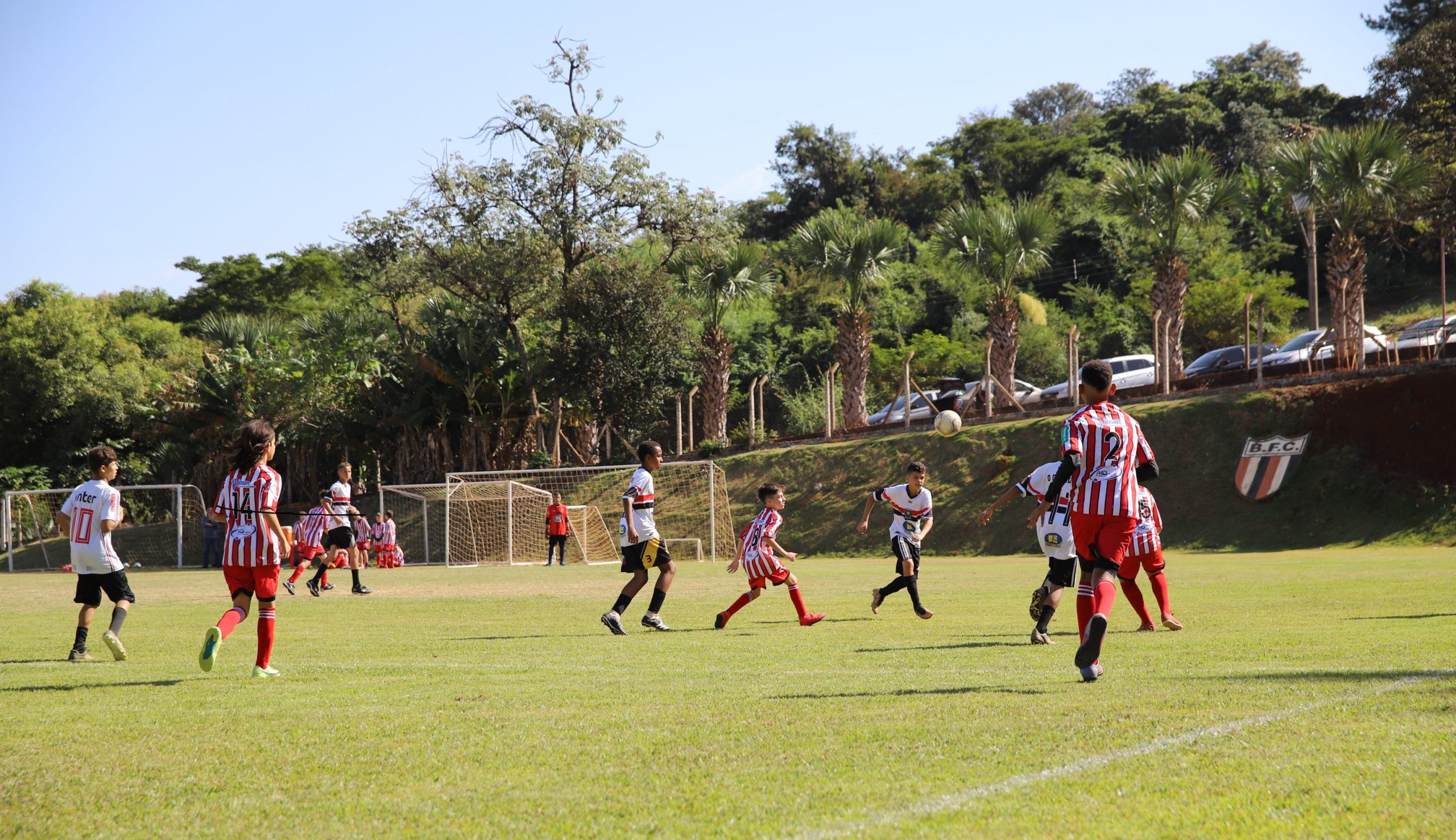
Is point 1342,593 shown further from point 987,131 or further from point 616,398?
point 987,131

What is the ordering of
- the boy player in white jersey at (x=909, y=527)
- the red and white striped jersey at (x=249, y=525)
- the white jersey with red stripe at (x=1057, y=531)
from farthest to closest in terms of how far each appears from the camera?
the boy player in white jersey at (x=909, y=527) → the white jersey with red stripe at (x=1057, y=531) → the red and white striped jersey at (x=249, y=525)

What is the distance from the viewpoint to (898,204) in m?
63.8

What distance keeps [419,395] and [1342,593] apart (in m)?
31.6

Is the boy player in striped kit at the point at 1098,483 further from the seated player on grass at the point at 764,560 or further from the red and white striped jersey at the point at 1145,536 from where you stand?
the seated player on grass at the point at 764,560

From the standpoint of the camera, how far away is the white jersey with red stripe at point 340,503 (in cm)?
1912

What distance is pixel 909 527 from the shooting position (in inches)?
493

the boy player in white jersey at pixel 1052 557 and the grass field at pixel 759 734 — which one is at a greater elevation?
the boy player in white jersey at pixel 1052 557

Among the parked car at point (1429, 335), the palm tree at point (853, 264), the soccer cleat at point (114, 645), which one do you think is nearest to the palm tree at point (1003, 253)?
the palm tree at point (853, 264)

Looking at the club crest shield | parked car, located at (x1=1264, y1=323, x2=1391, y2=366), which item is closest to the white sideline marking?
the club crest shield

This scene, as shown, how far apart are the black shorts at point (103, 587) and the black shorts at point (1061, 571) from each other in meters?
7.78

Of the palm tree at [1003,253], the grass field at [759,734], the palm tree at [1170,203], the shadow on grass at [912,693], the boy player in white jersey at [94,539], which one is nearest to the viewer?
the grass field at [759,734]

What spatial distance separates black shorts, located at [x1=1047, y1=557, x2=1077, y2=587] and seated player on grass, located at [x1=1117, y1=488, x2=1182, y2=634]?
1.67 feet

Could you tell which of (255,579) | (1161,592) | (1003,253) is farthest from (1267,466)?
(255,579)

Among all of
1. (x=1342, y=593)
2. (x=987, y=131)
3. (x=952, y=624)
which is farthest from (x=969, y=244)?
(x=987, y=131)
